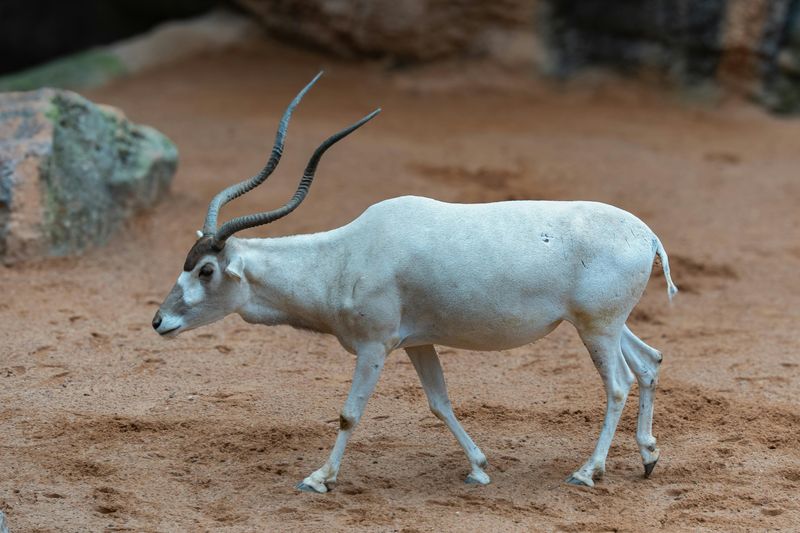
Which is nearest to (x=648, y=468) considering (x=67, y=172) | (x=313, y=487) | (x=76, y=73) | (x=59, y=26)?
(x=313, y=487)

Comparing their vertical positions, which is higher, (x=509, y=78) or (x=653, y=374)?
(x=653, y=374)

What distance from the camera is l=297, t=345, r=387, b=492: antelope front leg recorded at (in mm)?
5898

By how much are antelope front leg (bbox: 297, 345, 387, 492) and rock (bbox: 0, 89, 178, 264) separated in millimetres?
4535

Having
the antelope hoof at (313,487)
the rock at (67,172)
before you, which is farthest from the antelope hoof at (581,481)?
the rock at (67,172)

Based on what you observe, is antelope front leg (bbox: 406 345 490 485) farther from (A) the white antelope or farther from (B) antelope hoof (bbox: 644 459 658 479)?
(B) antelope hoof (bbox: 644 459 658 479)

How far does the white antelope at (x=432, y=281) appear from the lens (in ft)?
19.2

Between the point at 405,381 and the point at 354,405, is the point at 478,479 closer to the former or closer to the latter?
the point at 354,405

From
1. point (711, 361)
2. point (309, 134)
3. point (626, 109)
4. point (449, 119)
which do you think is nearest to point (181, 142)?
point (309, 134)

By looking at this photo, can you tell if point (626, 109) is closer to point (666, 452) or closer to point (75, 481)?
point (666, 452)

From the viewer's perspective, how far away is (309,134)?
13336 mm

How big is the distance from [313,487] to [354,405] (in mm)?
485

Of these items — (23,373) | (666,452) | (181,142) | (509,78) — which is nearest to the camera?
(666,452)

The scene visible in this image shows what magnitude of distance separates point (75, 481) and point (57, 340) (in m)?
2.28

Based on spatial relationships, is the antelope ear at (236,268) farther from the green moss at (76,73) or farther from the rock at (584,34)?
the rock at (584,34)
